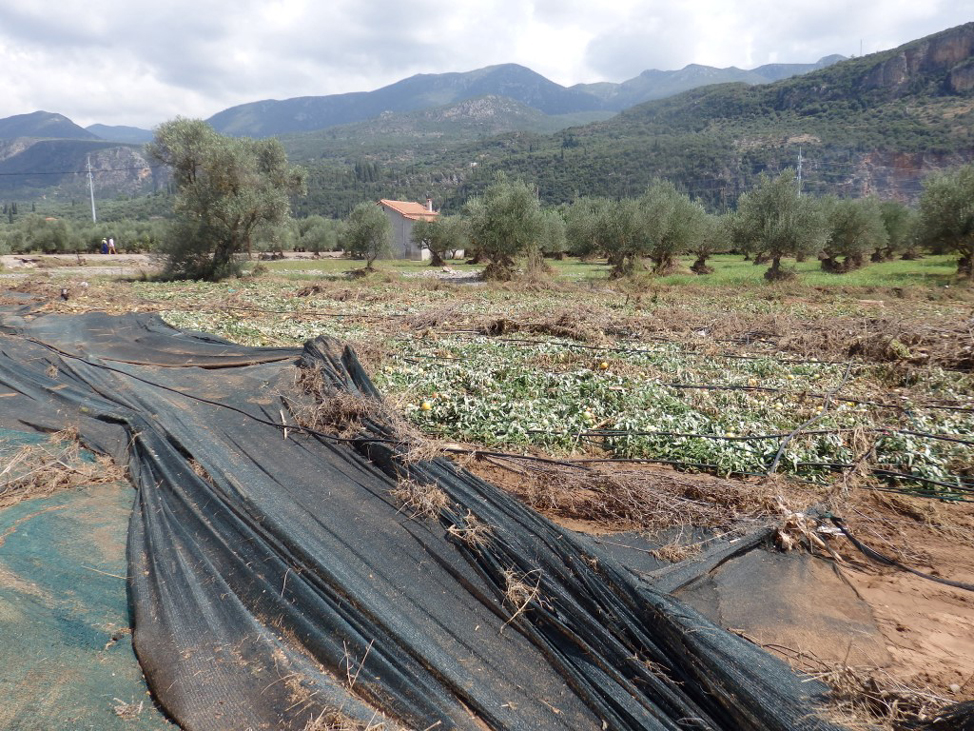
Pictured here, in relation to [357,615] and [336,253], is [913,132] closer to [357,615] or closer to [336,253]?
[336,253]

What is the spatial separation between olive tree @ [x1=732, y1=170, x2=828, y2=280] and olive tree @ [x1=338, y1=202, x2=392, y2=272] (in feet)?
66.5

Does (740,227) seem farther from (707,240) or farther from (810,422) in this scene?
(810,422)

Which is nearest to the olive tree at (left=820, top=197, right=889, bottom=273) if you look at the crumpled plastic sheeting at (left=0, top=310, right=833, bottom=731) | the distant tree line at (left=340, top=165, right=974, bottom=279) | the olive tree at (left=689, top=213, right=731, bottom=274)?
the distant tree line at (left=340, top=165, right=974, bottom=279)

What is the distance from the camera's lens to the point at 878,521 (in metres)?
4.70

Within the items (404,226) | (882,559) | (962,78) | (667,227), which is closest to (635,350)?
(882,559)

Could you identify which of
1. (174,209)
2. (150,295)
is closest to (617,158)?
(174,209)

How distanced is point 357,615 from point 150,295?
794 inches

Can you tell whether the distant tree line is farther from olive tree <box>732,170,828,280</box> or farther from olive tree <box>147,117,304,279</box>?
olive tree <box>147,117,304,279</box>

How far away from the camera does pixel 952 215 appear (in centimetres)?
2573

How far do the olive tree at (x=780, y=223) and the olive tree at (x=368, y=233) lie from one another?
20.3m

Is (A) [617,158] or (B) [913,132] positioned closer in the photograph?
(B) [913,132]

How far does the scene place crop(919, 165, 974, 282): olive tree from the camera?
83.3 feet

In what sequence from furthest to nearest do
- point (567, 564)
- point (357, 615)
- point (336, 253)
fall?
point (336, 253)
point (567, 564)
point (357, 615)

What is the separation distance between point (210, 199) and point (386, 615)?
28672 mm
